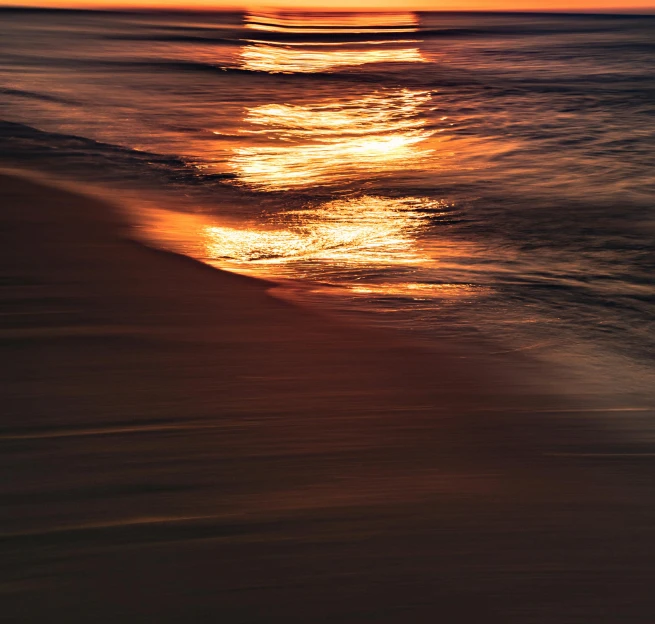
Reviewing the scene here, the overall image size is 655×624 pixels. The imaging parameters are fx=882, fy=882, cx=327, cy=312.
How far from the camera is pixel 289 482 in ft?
6.81

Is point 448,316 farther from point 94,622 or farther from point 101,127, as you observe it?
point 101,127

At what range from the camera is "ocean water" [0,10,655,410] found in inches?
132

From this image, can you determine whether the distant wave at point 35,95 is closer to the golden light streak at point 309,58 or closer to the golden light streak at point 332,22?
the golden light streak at point 309,58

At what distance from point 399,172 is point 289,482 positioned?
407cm

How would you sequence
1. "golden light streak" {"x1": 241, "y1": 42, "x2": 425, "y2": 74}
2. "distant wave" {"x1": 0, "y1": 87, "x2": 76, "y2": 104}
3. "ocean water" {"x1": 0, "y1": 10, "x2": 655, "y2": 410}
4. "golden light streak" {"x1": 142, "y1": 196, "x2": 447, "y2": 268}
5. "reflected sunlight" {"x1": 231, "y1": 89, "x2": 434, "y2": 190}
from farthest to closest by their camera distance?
1. "golden light streak" {"x1": 241, "y1": 42, "x2": 425, "y2": 74}
2. "distant wave" {"x1": 0, "y1": 87, "x2": 76, "y2": 104}
3. "reflected sunlight" {"x1": 231, "y1": 89, "x2": 434, "y2": 190}
4. "golden light streak" {"x1": 142, "y1": 196, "x2": 447, "y2": 268}
5. "ocean water" {"x1": 0, "y1": 10, "x2": 655, "y2": 410}

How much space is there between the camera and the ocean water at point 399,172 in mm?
3363

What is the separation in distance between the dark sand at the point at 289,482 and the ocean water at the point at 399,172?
16.2 inches

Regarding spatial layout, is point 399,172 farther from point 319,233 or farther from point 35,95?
point 35,95

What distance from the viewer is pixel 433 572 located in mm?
1794

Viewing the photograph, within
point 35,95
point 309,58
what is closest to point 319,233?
point 35,95

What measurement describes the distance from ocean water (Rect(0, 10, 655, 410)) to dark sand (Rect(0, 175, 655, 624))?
412 millimetres

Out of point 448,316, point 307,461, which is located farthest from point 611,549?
point 448,316

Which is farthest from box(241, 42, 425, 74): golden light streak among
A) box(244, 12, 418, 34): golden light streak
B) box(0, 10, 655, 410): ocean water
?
box(244, 12, 418, 34): golden light streak

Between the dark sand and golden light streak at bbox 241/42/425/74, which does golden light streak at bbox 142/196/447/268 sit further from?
golden light streak at bbox 241/42/425/74
